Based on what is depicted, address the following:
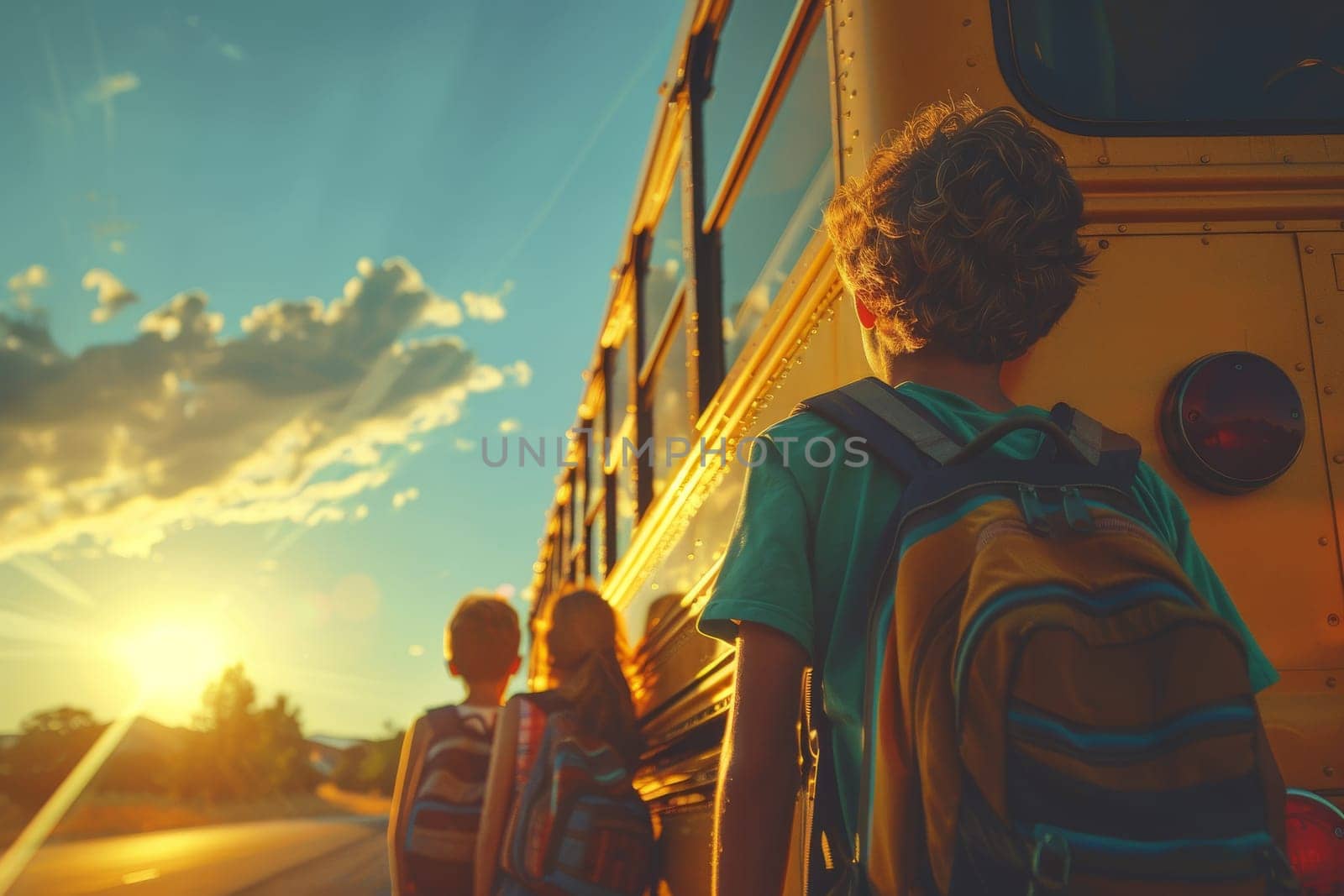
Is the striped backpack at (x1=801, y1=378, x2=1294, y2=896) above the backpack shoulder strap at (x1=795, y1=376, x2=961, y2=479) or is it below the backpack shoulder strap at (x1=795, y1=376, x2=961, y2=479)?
below

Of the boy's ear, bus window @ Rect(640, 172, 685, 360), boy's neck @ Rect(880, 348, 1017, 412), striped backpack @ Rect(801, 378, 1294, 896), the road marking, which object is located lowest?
the road marking

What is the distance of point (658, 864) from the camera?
2.66 metres

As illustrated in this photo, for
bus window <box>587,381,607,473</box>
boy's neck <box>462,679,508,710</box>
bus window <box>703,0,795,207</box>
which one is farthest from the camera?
bus window <box>587,381,607,473</box>

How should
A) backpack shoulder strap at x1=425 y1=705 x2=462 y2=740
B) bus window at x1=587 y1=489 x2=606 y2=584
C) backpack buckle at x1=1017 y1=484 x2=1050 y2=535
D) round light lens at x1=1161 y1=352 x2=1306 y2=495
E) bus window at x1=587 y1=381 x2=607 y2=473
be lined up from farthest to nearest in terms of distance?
bus window at x1=587 y1=381 x2=607 y2=473 < bus window at x1=587 y1=489 x2=606 y2=584 < backpack shoulder strap at x1=425 y1=705 x2=462 y2=740 < round light lens at x1=1161 y1=352 x2=1306 y2=495 < backpack buckle at x1=1017 y1=484 x2=1050 y2=535

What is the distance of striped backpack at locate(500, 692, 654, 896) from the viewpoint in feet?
8.00

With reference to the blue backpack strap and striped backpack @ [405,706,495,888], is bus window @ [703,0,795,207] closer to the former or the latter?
the blue backpack strap

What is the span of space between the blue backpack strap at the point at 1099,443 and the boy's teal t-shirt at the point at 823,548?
0.03 metres

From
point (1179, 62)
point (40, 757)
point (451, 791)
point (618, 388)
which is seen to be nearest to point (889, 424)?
point (1179, 62)

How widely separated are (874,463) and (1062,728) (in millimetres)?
306

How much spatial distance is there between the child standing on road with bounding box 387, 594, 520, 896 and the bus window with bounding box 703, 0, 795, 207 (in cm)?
148

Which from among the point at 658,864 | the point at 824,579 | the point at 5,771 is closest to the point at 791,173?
the point at 824,579

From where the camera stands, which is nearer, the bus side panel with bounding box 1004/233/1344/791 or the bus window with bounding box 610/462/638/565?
the bus side panel with bounding box 1004/233/1344/791

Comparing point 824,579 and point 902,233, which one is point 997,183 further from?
point 824,579

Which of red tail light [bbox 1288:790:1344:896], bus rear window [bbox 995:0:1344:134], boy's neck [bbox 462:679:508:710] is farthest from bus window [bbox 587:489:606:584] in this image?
red tail light [bbox 1288:790:1344:896]
